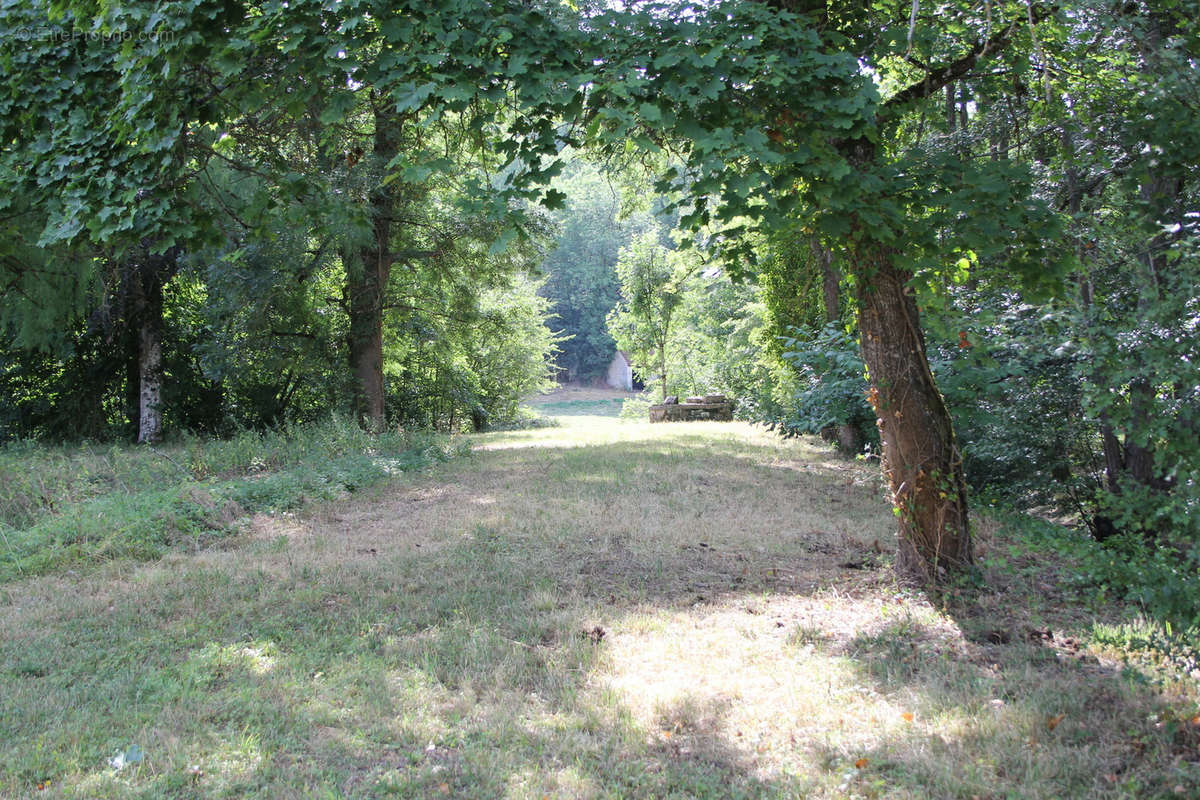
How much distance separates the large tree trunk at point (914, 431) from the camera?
5082 millimetres

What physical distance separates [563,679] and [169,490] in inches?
230

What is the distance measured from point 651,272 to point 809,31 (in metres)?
25.3

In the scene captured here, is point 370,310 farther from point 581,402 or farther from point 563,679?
point 581,402

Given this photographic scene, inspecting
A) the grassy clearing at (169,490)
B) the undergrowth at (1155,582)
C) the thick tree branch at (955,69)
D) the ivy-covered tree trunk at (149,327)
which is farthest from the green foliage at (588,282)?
the undergrowth at (1155,582)

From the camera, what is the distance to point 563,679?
388 centimetres

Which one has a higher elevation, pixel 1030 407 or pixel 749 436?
pixel 1030 407

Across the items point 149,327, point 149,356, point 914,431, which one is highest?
point 149,327

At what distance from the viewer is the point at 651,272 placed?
95.1 feet

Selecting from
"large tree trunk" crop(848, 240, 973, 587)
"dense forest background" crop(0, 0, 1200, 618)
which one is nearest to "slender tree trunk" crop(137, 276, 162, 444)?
"dense forest background" crop(0, 0, 1200, 618)

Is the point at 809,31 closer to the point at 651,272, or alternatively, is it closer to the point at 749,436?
the point at 749,436

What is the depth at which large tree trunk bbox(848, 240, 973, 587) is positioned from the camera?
16.7ft

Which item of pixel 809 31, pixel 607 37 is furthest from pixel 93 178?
pixel 809 31

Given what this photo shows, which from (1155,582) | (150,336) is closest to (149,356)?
(150,336)

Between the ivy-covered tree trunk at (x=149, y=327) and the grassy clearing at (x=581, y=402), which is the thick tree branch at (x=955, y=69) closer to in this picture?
the ivy-covered tree trunk at (x=149, y=327)
